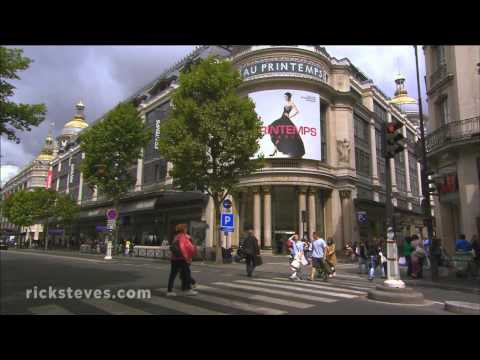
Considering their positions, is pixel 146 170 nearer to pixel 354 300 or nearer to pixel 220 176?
pixel 220 176

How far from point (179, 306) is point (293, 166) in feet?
82.3

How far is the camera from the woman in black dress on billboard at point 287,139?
3102 cm

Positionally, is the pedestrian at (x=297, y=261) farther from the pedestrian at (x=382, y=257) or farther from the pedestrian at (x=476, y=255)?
the pedestrian at (x=476, y=255)

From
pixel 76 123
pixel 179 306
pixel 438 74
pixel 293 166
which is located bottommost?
pixel 179 306

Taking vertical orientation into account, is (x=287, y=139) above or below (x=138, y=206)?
above

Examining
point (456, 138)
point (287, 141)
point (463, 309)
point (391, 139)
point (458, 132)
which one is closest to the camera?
point (463, 309)

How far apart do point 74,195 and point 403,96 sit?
66.1m

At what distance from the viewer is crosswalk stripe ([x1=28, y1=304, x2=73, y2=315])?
6332mm

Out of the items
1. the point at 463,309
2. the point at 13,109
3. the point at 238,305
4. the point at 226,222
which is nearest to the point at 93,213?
the point at 226,222

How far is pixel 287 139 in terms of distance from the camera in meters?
31.2

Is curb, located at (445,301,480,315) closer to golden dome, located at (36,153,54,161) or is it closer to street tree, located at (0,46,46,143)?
street tree, located at (0,46,46,143)

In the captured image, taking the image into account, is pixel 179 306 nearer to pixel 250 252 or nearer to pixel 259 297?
pixel 259 297

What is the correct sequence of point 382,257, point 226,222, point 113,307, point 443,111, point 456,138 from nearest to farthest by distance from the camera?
point 113,307
point 382,257
point 456,138
point 226,222
point 443,111
